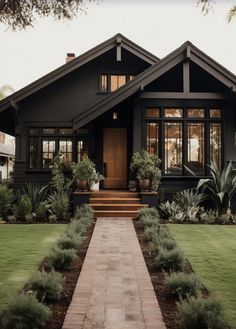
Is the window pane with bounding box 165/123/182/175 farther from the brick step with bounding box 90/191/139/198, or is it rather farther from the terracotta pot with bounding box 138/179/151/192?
the brick step with bounding box 90/191/139/198

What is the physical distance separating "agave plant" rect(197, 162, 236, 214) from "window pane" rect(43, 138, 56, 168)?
6.08m

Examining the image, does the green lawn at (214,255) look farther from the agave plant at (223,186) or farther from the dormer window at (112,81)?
the dormer window at (112,81)

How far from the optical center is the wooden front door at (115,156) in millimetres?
15492

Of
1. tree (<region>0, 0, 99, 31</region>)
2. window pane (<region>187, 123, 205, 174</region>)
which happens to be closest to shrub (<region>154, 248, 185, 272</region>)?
tree (<region>0, 0, 99, 31</region>)

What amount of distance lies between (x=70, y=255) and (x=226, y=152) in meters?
9.13

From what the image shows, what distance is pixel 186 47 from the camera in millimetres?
12844

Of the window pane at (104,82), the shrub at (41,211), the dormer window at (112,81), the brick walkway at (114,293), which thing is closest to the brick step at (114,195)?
the shrub at (41,211)

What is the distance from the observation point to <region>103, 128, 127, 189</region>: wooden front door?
15.5 m

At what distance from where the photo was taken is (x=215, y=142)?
45.2 ft

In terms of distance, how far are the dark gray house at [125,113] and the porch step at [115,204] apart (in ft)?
5.54

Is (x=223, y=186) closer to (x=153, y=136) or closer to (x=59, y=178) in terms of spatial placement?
(x=153, y=136)

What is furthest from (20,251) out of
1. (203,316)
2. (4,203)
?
(4,203)

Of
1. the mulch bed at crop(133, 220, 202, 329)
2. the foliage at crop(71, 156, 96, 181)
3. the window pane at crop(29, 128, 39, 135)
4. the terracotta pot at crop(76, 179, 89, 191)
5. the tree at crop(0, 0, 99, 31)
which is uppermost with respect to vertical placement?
the tree at crop(0, 0, 99, 31)

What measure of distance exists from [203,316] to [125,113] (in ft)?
40.8
